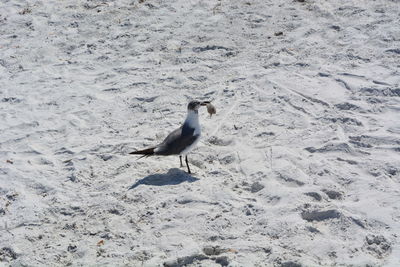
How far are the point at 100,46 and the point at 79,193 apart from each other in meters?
2.95

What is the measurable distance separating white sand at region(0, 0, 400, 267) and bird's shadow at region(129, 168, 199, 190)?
0.05 feet

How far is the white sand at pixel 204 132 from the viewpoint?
161 inches

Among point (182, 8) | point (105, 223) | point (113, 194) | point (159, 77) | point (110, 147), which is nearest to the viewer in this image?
point (105, 223)

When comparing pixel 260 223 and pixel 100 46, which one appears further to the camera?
pixel 100 46

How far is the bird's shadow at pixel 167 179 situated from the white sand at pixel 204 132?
0.7 inches

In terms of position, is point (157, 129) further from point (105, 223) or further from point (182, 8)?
point (182, 8)

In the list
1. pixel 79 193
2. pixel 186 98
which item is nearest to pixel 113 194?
pixel 79 193

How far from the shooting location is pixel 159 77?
6430 mm

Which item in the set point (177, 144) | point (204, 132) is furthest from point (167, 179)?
point (204, 132)

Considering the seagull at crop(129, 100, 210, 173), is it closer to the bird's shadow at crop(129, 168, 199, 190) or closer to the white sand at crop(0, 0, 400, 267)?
the bird's shadow at crop(129, 168, 199, 190)

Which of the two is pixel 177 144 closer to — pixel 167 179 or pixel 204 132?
pixel 167 179

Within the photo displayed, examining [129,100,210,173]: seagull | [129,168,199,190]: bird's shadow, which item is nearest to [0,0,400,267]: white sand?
[129,168,199,190]: bird's shadow

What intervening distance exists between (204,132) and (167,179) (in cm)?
85

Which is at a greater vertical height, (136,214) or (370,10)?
(370,10)
